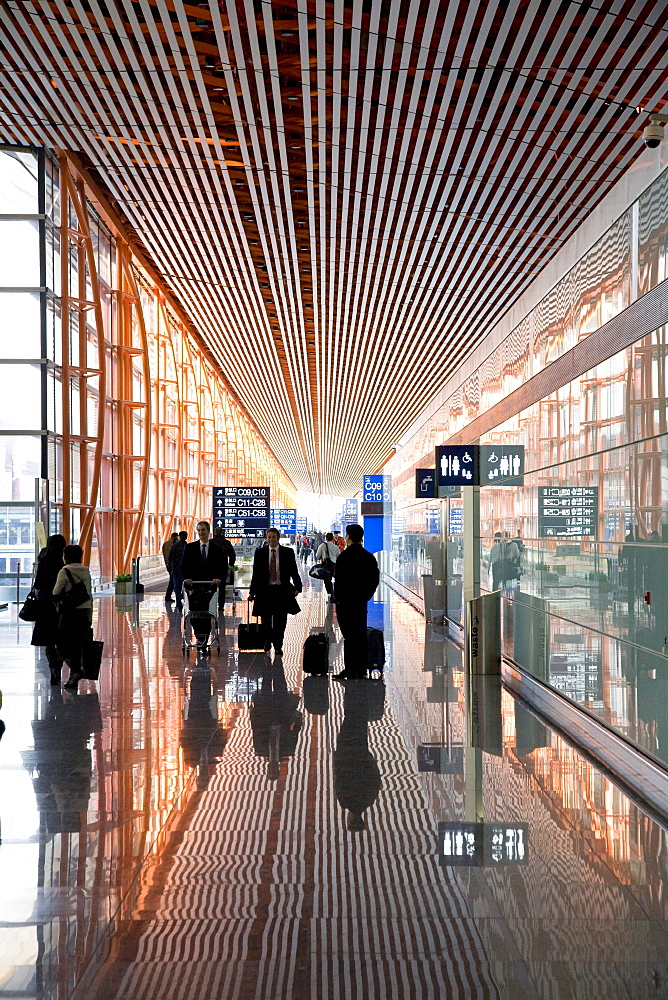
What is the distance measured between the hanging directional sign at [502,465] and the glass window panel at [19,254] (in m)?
10.8

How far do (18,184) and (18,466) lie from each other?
583 centimetres

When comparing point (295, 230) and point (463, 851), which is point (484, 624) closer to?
point (463, 851)

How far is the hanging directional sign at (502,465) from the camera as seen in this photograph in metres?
12.3

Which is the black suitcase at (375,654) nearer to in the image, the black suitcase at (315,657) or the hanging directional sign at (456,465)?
the black suitcase at (315,657)

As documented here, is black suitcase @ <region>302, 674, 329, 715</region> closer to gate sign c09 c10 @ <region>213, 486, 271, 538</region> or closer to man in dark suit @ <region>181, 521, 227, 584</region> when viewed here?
→ man in dark suit @ <region>181, 521, 227, 584</region>

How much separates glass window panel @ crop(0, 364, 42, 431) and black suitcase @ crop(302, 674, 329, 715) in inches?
448

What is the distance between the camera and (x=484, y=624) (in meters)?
11.9

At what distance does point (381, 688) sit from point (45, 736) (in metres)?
3.95

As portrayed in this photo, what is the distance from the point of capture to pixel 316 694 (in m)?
10.2

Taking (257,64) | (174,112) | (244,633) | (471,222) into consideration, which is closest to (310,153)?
(174,112)

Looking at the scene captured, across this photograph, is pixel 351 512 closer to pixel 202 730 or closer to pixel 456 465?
pixel 456 465

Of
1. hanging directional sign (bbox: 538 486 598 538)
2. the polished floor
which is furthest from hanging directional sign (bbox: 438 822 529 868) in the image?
hanging directional sign (bbox: 538 486 598 538)

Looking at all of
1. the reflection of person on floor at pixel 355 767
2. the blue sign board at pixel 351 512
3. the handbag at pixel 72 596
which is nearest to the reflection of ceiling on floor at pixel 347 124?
the handbag at pixel 72 596

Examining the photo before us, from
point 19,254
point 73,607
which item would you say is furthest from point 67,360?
point 73,607
